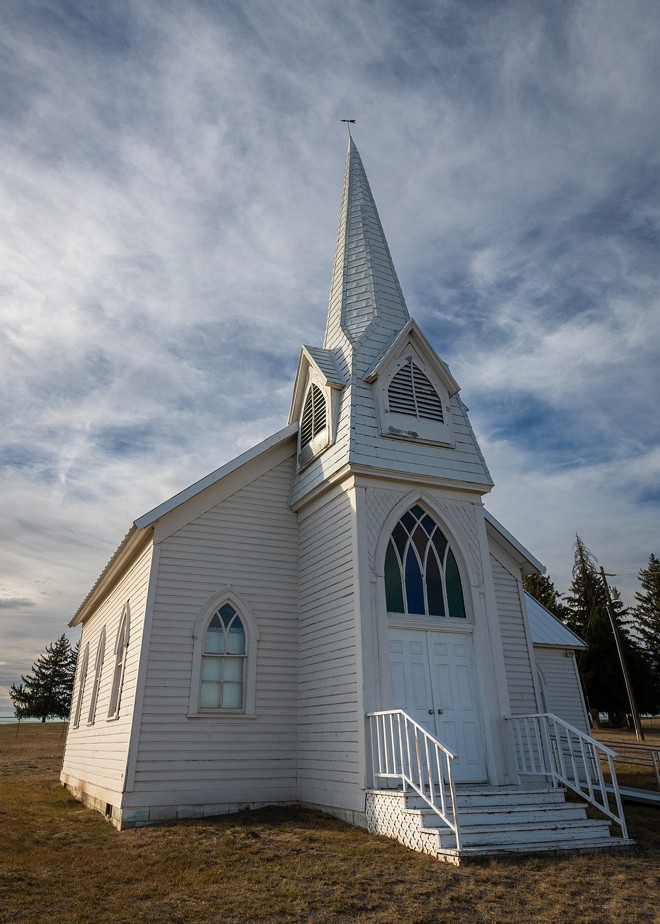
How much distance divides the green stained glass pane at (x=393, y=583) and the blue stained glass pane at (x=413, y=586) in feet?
0.54

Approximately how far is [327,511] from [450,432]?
3.00 m

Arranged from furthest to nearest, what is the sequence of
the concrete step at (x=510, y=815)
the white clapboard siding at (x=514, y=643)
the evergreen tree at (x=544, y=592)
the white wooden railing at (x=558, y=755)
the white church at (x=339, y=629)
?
the evergreen tree at (x=544, y=592), the white clapboard siding at (x=514, y=643), the white church at (x=339, y=629), the white wooden railing at (x=558, y=755), the concrete step at (x=510, y=815)

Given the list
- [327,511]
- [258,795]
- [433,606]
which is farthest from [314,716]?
[327,511]

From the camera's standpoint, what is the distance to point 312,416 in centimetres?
1443

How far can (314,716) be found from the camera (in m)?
11.9

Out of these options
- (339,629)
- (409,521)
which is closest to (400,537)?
(409,521)

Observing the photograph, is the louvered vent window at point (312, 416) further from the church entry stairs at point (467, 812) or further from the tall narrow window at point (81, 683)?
the tall narrow window at point (81, 683)

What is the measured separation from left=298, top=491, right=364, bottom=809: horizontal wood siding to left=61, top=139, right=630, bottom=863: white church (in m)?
0.04

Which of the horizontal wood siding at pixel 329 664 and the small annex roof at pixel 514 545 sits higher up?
the small annex roof at pixel 514 545

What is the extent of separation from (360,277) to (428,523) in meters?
6.62

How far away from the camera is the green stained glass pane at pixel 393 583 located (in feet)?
37.8

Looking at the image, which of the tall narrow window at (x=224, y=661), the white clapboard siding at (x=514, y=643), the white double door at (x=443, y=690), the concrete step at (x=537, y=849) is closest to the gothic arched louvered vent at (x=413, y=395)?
the white clapboard siding at (x=514, y=643)

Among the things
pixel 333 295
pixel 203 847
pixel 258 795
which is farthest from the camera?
pixel 333 295

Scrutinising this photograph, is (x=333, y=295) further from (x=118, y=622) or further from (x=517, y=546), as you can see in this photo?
(x=118, y=622)
